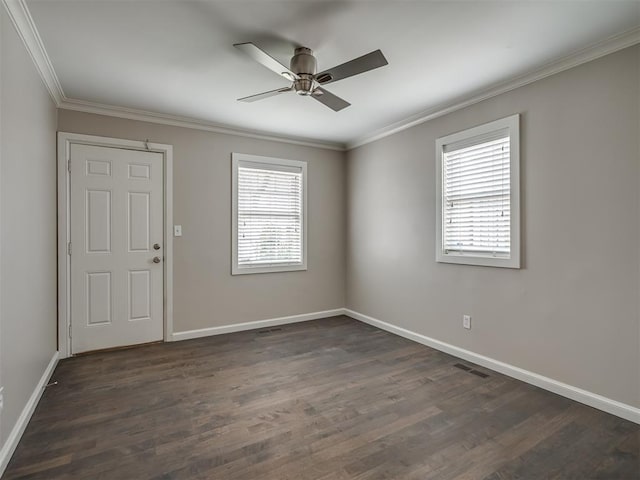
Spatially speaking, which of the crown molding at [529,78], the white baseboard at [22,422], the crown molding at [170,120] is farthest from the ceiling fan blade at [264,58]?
the white baseboard at [22,422]

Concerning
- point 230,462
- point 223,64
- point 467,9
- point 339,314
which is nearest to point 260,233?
point 339,314

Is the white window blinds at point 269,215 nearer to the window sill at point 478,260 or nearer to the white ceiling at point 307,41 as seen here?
the white ceiling at point 307,41

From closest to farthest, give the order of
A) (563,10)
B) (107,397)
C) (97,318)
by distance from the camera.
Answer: (563,10) < (107,397) < (97,318)

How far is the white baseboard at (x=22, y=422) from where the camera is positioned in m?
1.71

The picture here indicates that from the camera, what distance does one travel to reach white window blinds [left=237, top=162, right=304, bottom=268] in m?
4.21

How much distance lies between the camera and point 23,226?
2119 mm

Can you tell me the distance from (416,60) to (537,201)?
1.45m

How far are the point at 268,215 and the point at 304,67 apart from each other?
2.36 meters

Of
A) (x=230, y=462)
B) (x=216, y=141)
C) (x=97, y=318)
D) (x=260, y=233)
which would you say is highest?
(x=216, y=141)

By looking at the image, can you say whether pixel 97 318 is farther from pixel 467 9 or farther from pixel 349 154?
pixel 467 9

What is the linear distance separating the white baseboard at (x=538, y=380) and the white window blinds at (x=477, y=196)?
0.96 metres

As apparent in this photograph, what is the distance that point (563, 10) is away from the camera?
1.93 meters

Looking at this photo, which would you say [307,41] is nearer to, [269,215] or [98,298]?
[269,215]

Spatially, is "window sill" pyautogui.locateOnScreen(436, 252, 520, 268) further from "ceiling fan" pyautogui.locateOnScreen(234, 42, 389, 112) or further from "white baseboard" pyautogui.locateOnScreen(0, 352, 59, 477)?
"white baseboard" pyautogui.locateOnScreen(0, 352, 59, 477)
